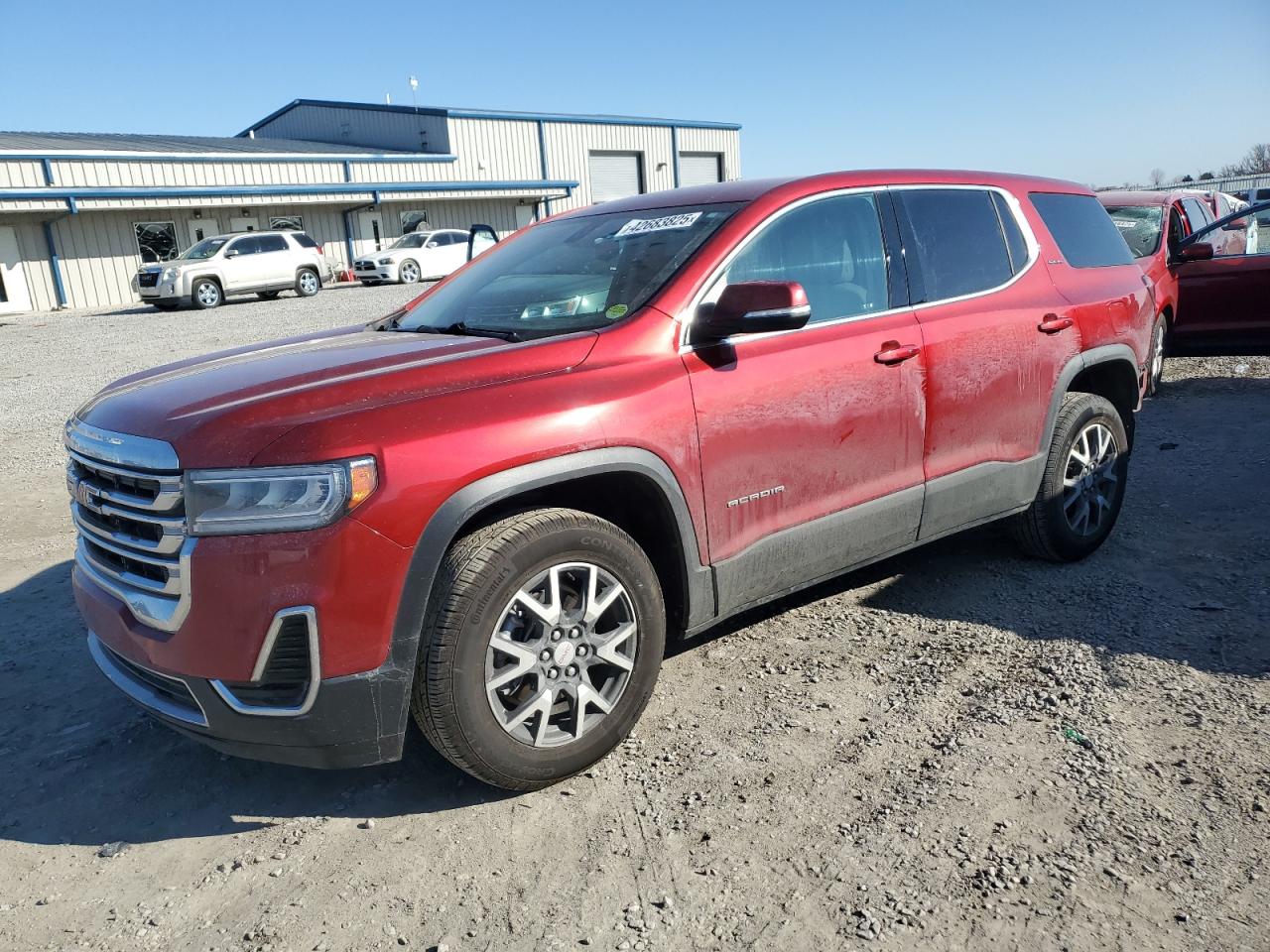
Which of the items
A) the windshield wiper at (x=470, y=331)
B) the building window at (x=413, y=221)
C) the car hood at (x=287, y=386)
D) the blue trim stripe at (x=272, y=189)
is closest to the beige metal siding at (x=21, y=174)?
the blue trim stripe at (x=272, y=189)

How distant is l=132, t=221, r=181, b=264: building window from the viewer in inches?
1144

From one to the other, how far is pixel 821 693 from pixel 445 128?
36.6 metres

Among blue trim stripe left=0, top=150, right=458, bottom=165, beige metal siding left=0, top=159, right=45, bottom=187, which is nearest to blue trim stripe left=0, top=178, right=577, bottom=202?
beige metal siding left=0, top=159, right=45, bottom=187

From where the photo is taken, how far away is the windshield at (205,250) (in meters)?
23.0

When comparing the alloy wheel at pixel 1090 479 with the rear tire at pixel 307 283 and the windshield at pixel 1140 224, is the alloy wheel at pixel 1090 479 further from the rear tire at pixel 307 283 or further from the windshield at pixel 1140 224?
the rear tire at pixel 307 283

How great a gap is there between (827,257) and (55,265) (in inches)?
1167

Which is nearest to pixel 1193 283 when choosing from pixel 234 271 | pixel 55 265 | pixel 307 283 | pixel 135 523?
pixel 135 523

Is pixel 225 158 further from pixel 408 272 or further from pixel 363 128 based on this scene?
pixel 363 128

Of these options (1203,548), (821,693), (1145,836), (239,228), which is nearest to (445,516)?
→ (821,693)

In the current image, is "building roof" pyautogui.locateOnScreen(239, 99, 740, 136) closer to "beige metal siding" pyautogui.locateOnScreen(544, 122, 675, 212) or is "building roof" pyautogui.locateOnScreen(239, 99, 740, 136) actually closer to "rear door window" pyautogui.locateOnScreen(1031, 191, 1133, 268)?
"beige metal siding" pyautogui.locateOnScreen(544, 122, 675, 212)

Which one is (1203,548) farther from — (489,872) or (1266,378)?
(1266,378)

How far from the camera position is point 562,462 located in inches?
110

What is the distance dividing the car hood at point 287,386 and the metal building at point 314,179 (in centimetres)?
2751

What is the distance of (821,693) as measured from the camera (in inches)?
138
